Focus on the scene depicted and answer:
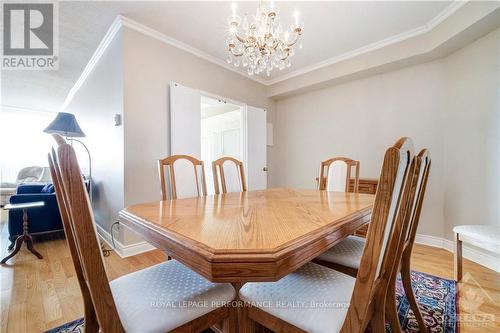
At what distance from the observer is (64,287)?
5.57 feet

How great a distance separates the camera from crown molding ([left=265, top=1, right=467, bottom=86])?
216cm

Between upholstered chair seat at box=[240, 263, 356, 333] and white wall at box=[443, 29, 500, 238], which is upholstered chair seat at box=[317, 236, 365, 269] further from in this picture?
white wall at box=[443, 29, 500, 238]

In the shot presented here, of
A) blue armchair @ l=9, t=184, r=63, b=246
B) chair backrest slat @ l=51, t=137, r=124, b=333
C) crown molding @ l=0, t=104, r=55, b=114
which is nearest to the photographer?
chair backrest slat @ l=51, t=137, r=124, b=333

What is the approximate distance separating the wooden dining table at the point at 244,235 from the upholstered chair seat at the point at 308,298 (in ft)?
0.54

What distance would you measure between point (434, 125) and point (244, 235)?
306 cm

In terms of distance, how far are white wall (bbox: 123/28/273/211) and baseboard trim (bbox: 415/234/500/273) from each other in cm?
332

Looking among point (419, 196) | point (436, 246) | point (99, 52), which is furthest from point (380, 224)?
point (99, 52)

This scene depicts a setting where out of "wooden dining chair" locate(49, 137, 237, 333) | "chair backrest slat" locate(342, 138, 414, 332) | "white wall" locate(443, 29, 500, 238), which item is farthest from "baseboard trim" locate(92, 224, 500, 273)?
"chair backrest slat" locate(342, 138, 414, 332)

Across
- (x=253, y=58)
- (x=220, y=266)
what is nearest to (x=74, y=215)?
(x=220, y=266)

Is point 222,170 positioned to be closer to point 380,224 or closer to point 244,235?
point 244,235

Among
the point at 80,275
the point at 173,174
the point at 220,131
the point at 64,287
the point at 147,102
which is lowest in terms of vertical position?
the point at 64,287

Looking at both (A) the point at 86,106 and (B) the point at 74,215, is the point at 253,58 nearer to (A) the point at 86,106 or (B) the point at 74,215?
(B) the point at 74,215

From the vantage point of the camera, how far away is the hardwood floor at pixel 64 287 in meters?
1.31

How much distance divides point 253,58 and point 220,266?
1.86 metres
